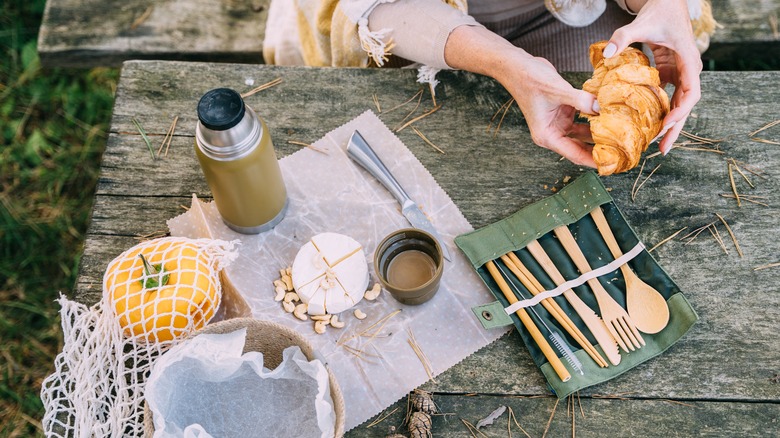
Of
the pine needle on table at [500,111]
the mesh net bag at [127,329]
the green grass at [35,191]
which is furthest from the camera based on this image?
the green grass at [35,191]

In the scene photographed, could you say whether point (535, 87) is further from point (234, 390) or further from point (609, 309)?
point (234, 390)

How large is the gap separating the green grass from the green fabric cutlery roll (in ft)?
5.28

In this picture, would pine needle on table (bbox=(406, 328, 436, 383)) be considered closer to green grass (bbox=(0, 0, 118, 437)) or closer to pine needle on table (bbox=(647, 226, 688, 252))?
pine needle on table (bbox=(647, 226, 688, 252))

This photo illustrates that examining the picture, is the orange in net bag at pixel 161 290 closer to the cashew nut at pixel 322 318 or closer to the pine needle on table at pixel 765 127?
the cashew nut at pixel 322 318

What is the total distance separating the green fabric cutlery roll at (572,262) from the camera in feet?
4.01

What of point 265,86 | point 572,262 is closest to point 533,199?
point 572,262

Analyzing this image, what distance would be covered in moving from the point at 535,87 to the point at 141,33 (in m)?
1.36

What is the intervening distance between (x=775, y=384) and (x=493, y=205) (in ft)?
2.19

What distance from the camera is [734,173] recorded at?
1396mm

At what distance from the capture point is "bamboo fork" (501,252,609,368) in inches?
48.3

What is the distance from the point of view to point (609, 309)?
126 centimetres

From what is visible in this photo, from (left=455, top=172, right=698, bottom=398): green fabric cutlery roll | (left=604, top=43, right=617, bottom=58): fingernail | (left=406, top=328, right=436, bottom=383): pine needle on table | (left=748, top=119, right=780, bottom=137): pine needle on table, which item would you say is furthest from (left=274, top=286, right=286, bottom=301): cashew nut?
(left=748, top=119, right=780, bottom=137): pine needle on table

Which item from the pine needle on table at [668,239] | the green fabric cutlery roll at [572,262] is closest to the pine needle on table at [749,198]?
the pine needle on table at [668,239]

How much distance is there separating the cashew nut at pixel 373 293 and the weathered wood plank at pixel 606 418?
0.74ft
